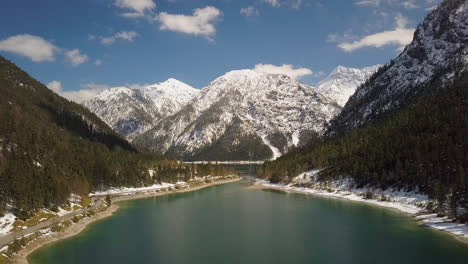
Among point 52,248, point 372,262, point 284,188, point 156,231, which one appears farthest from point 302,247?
point 284,188

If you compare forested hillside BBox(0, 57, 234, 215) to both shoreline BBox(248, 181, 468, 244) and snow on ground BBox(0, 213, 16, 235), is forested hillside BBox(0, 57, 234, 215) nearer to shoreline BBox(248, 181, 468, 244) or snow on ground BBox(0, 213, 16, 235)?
snow on ground BBox(0, 213, 16, 235)

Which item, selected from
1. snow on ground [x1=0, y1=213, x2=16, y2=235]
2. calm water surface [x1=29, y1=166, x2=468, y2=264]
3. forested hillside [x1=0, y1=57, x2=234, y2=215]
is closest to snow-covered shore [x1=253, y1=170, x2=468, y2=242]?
calm water surface [x1=29, y1=166, x2=468, y2=264]

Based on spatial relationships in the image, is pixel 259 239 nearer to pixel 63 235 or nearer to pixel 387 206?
pixel 63 235

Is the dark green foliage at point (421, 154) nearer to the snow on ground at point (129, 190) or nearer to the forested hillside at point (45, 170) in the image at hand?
the snow on ground at point (129, 190)

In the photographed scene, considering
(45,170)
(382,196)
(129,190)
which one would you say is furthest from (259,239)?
(129,190)

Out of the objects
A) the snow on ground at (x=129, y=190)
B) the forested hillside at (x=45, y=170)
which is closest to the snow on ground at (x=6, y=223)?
the forested hillside at (x=45, y=170)
